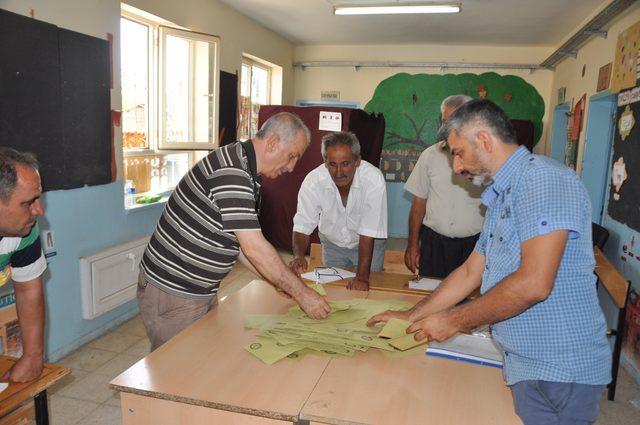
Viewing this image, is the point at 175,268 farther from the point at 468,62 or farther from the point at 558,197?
the point at 468,62

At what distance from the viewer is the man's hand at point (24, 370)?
4.91ft

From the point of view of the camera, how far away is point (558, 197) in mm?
1187

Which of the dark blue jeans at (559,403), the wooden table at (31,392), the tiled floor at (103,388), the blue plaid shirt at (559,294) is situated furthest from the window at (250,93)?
the dark blue jeans at (559,403)

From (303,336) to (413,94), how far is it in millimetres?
6211

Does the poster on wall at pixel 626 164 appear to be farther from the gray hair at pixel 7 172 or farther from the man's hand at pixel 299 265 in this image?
the gray hair at pixel 7 172

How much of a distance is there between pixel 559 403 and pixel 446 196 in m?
1.80

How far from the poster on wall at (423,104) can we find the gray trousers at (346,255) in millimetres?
4627

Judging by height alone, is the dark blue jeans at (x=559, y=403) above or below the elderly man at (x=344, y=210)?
below

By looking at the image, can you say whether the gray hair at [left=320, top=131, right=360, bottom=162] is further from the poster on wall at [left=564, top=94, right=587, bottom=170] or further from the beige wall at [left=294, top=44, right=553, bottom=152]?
the beige wall at [left=294, top=44, right=553, bottom=152]

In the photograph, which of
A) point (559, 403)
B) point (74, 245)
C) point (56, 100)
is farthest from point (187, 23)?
point (559, 403)

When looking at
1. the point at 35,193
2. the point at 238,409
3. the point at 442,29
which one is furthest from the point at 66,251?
the point at 442,29

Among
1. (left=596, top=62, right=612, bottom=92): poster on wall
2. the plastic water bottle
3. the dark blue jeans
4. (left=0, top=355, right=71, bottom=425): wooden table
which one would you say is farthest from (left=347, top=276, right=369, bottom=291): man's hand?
(left=596, top=62, right=612, bottom=92): poster on wall

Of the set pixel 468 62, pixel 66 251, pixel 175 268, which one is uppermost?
pixel 468 62

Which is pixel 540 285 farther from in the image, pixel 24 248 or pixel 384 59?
pixel 384 59
